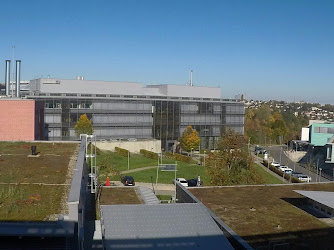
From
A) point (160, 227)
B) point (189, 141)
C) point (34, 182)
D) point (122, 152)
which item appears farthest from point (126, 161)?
point (160, 227)

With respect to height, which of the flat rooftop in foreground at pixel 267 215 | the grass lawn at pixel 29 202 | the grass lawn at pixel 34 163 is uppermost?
the grass lawn at pixel 34 163

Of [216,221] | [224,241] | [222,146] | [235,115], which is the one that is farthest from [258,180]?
[235,115]

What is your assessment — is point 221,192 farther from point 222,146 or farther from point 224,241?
point 222,146

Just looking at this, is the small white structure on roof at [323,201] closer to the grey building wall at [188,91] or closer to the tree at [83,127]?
the tree at [83,127]

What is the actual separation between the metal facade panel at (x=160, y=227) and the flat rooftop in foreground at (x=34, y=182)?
150cm

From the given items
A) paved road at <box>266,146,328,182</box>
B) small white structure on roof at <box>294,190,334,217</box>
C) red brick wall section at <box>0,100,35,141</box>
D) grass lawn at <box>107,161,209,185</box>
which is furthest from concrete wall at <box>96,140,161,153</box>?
→ small white structure on roof at <box>294,190,334,217</box>

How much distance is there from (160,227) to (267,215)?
4.96 m

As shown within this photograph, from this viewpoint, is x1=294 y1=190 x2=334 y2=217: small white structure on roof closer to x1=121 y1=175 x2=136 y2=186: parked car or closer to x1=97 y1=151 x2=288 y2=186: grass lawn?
x1=97 y1=151 x2=288 y2=186: grass lawn

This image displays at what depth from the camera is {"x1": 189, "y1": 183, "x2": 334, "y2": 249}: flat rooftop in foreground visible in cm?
1189

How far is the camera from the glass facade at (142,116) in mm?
48438

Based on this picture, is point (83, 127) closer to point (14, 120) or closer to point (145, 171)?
point (145, 171)

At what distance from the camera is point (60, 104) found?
1907 inches

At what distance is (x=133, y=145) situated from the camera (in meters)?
47.3

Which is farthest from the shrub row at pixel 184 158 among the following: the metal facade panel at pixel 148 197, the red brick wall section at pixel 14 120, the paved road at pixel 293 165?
the metal facade panel at pixel 148 197
